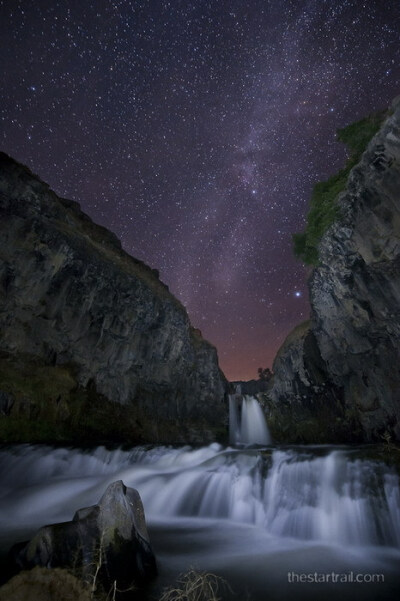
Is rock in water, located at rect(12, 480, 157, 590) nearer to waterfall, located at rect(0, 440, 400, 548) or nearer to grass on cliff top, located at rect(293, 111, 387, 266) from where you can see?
waterfall, located at rect(0, 440, 400, 548)

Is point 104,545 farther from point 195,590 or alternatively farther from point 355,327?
point 355,327

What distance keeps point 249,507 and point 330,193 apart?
1581 centimetres

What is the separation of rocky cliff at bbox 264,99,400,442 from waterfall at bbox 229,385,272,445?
2.28 m

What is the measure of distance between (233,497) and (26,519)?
23.3ft

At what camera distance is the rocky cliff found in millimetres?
13258

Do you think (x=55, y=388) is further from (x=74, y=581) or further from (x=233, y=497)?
(x=74, y=581)

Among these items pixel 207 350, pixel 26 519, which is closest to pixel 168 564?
pixel 26 519

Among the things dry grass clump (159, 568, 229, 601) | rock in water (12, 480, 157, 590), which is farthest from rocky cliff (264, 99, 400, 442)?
rock in water (12, 480, 157, 590)

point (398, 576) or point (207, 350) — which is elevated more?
point (207, 350)

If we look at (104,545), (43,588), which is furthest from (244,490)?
(43,588)

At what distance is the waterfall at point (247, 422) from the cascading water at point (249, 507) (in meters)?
15.9

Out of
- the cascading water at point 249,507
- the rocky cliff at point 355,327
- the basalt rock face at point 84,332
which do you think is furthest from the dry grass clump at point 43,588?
the basalt rock face at point 84,332

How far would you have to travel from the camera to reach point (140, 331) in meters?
25.5

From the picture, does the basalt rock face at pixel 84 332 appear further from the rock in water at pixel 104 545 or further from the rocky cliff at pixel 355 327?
the rock in water at pixel 104 545
